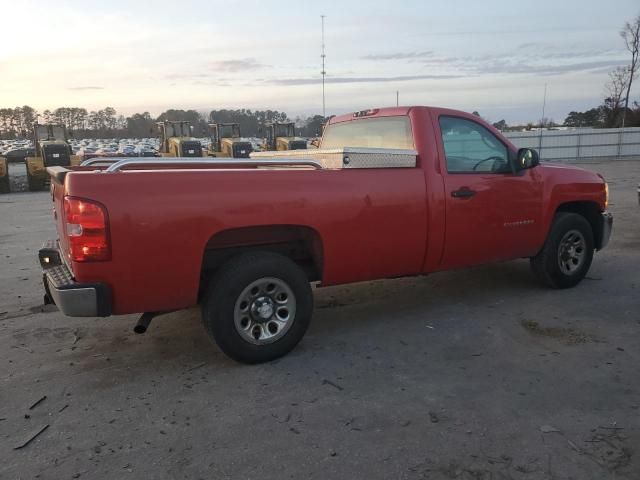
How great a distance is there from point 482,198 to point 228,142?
2361cm

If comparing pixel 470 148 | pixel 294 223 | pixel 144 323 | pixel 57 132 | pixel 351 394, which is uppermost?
pixel 57 132

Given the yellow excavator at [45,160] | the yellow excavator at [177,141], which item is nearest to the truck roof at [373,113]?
the yellow excavator at [45,160]

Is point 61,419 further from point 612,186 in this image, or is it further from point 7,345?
point 612,186

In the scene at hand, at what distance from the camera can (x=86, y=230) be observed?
11.1 feet

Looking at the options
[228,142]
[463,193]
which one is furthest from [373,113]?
[228,142]

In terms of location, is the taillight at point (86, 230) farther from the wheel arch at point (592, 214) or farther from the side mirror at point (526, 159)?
the wheel arch at point (592, 214)

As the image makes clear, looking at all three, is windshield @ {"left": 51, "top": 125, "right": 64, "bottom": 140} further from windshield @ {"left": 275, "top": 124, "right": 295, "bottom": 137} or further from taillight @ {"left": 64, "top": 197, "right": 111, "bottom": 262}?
taillight @ {"left": 64, "top": 197, "right": 111, "bottom": 262}

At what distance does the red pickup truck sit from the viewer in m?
3.50

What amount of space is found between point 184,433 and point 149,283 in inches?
40.7

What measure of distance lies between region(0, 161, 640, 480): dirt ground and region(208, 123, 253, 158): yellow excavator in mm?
21715

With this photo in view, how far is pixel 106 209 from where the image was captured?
11.2 feet

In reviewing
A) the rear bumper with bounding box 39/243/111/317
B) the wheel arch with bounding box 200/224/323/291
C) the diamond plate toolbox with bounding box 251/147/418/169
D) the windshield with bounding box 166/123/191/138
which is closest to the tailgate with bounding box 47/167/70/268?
the rear bumper with bounding box 39/243/111/317

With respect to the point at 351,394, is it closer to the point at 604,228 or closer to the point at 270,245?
the point at 270,245

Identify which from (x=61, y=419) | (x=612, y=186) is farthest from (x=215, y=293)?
(x=612, y=186)
